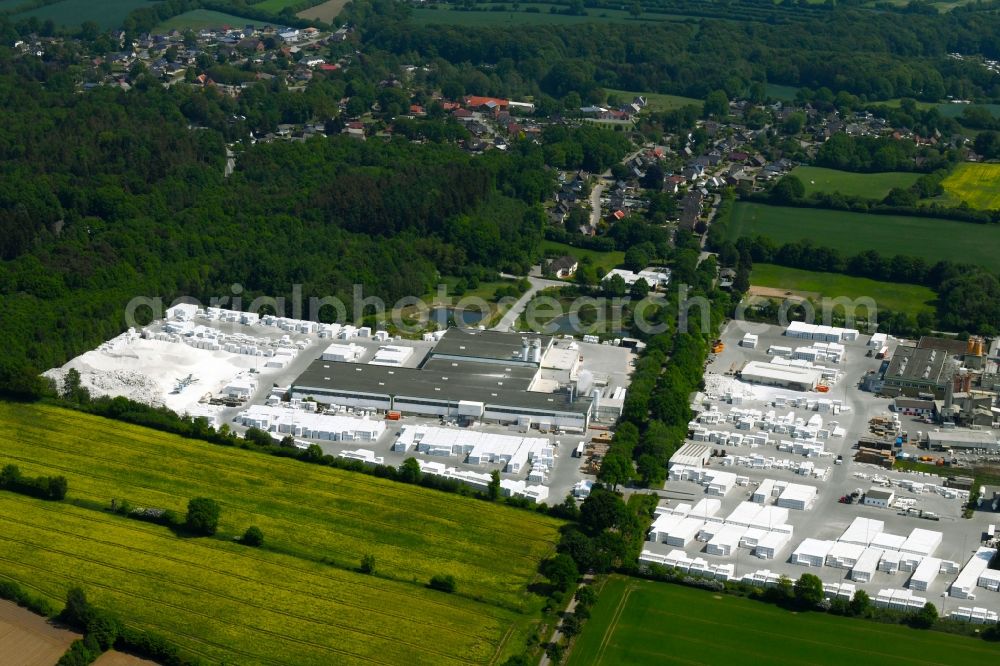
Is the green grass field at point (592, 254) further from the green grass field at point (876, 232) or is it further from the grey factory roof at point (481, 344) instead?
the grey factory roof at point (481, 344)

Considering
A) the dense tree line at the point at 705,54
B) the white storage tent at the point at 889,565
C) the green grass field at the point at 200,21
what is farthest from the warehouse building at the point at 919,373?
the green grass field at the point at 200,21

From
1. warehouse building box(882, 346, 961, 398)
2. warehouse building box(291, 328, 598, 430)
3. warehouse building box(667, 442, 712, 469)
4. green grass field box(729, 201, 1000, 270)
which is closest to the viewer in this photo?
warehouse building box(667, 442, 712, 469)

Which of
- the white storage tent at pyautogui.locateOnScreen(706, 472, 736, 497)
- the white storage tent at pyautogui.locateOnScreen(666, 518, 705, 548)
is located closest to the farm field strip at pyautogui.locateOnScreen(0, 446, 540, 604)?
the white storage tent at pyautogui.locateOnScreen(666, 518, 705, 548)

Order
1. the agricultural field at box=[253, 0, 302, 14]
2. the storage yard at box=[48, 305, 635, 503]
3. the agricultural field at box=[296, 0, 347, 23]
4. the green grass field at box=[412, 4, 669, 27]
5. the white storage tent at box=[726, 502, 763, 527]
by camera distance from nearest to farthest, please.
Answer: the white storage tent at box=[726, 502, 763, 527] < the storage yard at box=[48, 305, 635, 503] < the green grass field at box=[412, 4, 669, 27] < the agricultural field at box=[296, 0, 347, 23] < the agricultural field at box=[253, 0, 302, 14]

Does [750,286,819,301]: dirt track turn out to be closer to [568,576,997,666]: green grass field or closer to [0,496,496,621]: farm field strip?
[568,576,997,666]: green grass field

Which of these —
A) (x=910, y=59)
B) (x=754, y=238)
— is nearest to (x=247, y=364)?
(x=754, y=238)

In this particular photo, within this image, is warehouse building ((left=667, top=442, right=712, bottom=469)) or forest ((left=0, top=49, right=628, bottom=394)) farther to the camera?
forest ((left=0, top=49, right=628, bottom=394))

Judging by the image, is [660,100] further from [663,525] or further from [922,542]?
[922,542]
